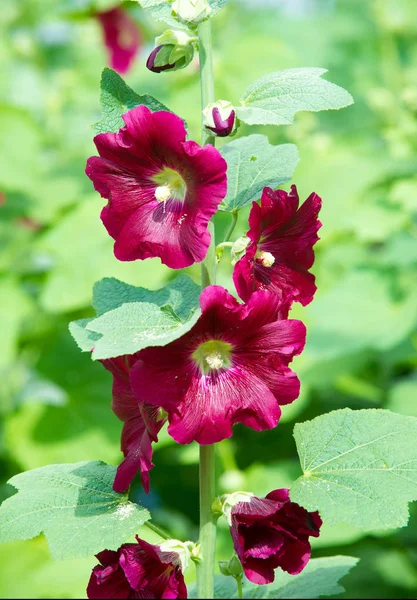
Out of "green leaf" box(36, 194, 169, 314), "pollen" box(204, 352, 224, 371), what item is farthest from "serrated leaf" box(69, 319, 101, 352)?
"green leaf" box(36, 194, 169, 314)

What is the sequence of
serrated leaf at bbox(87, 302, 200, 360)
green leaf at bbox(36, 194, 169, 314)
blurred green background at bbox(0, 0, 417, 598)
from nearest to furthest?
1. serrated leaf at bbox(87, 302, 200, 360)
2. blurred green background at bbox(0, 0, 417, 598)
3. green leaf at bbox(36, 194, 169, 314)

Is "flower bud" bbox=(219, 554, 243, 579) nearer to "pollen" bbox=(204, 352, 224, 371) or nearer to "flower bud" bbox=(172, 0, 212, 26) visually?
"pollen" bbox=(204, 352, 224, 371)

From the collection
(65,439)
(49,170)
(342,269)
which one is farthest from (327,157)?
(65,439)

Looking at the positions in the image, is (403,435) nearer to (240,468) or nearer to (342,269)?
(240,468)

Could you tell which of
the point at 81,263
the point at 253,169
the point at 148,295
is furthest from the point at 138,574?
the point at 81,263

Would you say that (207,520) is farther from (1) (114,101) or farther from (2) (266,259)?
(1) (114,101)

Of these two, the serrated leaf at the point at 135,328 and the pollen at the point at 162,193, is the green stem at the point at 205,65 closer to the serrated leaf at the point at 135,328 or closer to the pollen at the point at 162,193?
the pollen at the point at 162,193

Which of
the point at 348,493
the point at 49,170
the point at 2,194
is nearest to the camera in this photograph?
the point at 348,493

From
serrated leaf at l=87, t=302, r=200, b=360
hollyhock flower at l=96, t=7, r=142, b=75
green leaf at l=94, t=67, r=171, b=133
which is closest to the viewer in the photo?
serrated leaf at l=87, t=302, r=200, b=360
